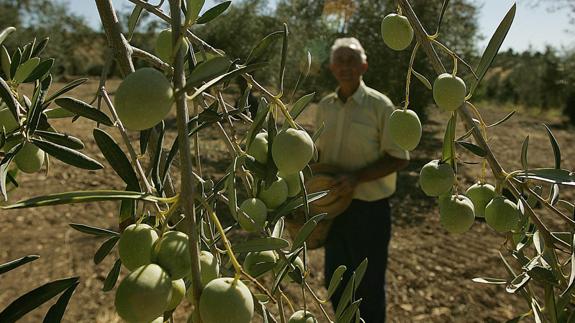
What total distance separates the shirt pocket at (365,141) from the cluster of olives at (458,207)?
1701mm

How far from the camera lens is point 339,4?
8555mm

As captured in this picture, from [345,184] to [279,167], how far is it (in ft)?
5.93

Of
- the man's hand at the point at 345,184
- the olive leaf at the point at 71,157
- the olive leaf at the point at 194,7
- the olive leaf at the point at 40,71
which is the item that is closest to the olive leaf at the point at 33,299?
the olive leaf at the point at 71,157

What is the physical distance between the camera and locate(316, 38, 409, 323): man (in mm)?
2289

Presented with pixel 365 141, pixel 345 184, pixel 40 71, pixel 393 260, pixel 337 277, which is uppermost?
pixel 40 71

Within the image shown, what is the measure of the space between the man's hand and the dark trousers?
0.68 ft

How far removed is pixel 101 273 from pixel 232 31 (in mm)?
7664

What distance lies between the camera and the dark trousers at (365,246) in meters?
2.43

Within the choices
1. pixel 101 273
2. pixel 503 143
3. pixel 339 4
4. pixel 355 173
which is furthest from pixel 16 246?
pixel 503 143

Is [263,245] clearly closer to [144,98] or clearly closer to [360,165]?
[144,98]

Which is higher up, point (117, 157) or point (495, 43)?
point (495, 43)

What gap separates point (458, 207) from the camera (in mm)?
605

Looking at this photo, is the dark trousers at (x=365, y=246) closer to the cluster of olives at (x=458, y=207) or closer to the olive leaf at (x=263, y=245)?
the cluster of olives at (x=458, y=207)

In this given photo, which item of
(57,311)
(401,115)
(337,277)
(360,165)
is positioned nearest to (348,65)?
(360,165)
